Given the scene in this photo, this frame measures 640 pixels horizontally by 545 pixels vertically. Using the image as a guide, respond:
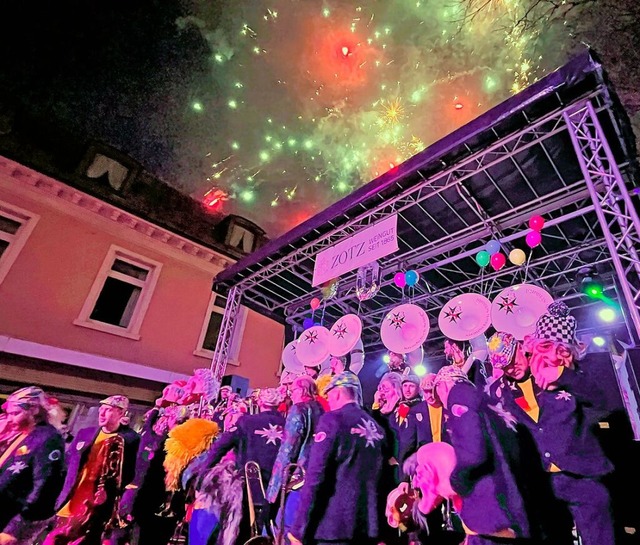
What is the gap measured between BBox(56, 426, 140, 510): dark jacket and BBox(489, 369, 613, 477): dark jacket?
4615 mm

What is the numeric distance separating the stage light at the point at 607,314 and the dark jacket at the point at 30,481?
32.6 feet

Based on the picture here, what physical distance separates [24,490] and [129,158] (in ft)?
40.5

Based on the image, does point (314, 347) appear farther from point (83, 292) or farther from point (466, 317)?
point (83, 292)

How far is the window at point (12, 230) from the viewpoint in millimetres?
9812

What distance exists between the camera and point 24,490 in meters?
3.76

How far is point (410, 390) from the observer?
4270 mm

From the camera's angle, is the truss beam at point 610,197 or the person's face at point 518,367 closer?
the truss beam at point 610,197

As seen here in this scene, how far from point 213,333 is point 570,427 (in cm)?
1249

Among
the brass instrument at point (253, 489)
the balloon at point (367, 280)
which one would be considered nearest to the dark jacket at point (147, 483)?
the brass instrument at point (253, 489)

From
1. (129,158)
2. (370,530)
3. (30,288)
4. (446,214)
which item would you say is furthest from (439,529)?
(129,158)

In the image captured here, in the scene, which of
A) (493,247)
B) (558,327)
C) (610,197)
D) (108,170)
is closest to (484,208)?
(493,247)

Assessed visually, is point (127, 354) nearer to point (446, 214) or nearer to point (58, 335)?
point (58, 335)

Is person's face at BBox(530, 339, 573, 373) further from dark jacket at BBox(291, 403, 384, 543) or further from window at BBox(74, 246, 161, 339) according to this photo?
window at BBox(74, 246, 161, 339)

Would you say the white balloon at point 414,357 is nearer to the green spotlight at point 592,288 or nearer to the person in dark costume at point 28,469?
the green spotlight at point 592,288
